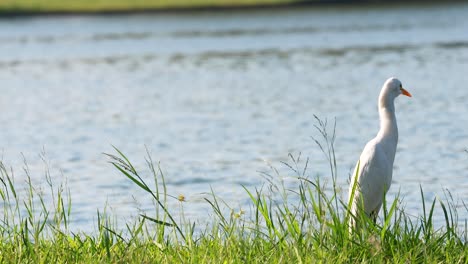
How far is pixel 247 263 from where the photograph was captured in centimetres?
621

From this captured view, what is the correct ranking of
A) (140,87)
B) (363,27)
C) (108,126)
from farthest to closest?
1. (363,27)
2. (140,87)
3. (108,126)

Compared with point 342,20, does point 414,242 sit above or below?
below

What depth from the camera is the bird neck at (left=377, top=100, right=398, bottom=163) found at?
7840 millimetres

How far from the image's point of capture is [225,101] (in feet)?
76.8

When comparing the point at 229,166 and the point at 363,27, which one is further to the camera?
the point at 363,27

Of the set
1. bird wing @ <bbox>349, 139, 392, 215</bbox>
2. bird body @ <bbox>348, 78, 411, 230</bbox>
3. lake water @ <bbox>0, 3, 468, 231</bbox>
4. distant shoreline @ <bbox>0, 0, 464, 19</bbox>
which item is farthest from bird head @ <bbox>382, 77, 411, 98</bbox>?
distant shoreline @ <bbox>0, 0, 464, 19</bbox>

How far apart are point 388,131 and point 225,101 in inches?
611

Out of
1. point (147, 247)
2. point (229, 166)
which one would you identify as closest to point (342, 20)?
point (229, 166)

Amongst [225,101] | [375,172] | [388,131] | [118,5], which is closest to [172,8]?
[118,5]

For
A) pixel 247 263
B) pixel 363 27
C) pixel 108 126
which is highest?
pixel 363 27

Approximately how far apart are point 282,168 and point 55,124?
27.6 feet

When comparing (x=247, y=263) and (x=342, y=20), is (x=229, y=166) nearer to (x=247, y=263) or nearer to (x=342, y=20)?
(x=247, y=263)

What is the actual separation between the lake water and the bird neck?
102 centimetres

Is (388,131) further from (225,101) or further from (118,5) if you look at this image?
(118,5)
